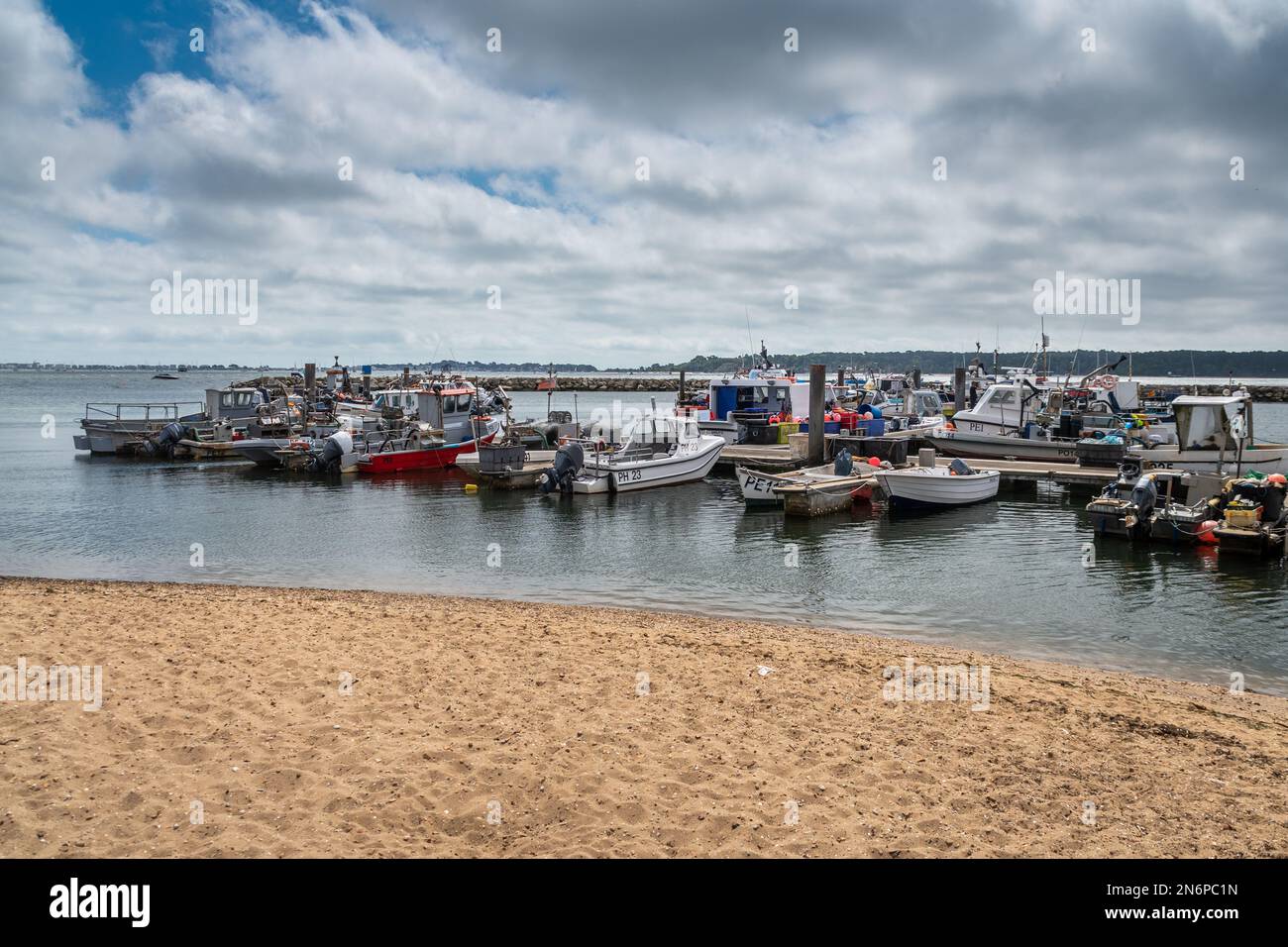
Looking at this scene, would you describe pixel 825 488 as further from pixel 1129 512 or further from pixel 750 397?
pixel 750 397

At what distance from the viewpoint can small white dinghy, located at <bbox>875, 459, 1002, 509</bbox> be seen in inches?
992

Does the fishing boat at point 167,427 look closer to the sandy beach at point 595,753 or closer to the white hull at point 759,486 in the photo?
the white hull at point 759,486

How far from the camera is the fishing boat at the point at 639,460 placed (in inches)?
1119

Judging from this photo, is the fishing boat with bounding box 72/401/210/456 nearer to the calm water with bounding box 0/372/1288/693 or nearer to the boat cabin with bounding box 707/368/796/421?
the calm water with bounding box 0/372/1288/693

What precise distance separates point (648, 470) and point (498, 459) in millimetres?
5577

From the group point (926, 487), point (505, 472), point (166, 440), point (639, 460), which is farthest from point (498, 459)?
point (166, 440)

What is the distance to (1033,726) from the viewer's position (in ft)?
25.8

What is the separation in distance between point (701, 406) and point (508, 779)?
123 ft

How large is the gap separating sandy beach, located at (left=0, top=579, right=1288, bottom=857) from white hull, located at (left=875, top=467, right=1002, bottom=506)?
14.8 meters

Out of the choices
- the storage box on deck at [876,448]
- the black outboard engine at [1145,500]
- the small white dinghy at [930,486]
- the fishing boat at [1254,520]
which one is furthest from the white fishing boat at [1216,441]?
the storage box on deck at [876,448]

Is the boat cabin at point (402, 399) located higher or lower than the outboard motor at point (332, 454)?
higher

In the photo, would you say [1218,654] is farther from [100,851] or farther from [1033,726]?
[100,851]

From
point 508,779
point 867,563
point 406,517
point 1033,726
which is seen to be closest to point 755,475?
point 867,563

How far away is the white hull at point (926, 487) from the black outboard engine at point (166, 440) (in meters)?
32.8
